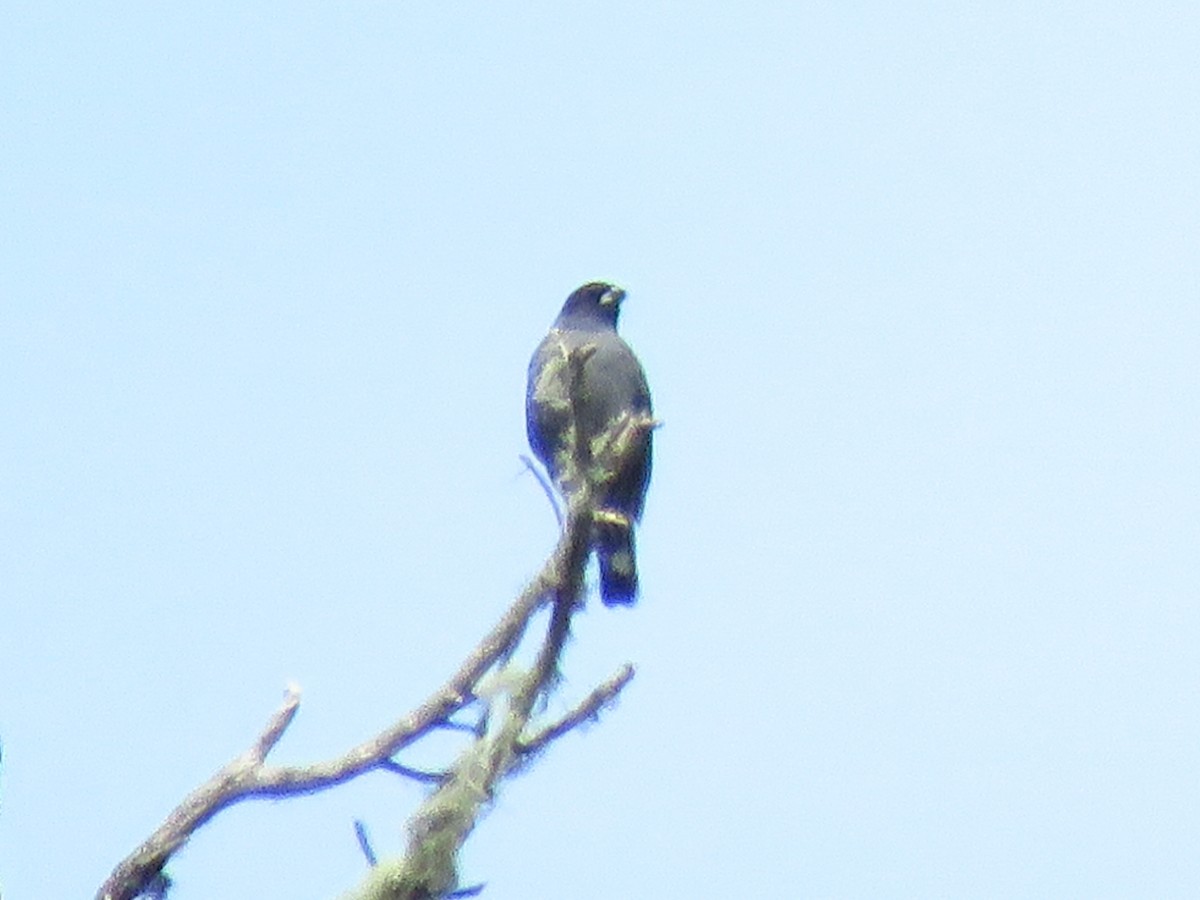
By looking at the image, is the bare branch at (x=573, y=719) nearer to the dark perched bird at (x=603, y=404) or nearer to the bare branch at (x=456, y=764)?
the bare branch at (x=456, y=764)

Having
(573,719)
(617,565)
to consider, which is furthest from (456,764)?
(617,565)

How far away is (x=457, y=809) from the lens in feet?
15.1

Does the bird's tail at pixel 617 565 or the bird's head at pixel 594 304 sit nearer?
the bird's tail at pixel 617 565

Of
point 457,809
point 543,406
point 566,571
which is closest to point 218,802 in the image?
point 457,809

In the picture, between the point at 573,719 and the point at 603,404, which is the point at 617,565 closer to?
the point at 603,404

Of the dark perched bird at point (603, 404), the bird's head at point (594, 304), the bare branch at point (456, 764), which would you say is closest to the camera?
the bare branch at point (456, 764)

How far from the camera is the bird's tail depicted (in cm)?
755

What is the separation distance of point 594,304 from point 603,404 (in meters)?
0.96

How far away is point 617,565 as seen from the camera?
25.0 feet

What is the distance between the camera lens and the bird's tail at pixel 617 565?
7547 millimetres

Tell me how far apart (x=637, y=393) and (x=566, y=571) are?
368cm

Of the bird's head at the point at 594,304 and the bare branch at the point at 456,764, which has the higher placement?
the bird's head at the point at 594,304

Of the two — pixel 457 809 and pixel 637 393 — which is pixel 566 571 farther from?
pixel 637 393

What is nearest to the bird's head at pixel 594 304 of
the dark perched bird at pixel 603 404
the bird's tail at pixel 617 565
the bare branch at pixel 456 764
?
the dark perched bird at pixel 603 404
